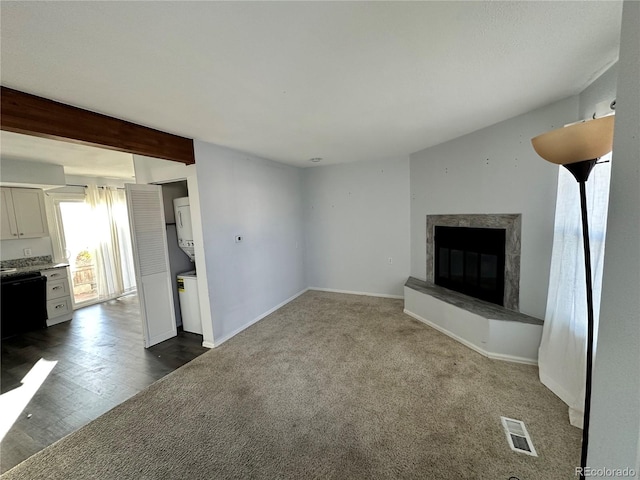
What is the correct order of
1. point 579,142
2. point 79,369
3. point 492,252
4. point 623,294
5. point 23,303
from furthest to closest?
point 23,303
point 492,252
point 79,369
point 579,142
point 623,294

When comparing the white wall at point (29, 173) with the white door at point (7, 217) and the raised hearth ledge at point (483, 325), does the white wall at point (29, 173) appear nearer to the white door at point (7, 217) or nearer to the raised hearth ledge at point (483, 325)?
the white door at point (7, 217)

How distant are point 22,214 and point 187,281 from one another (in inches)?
118

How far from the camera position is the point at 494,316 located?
2619 mm

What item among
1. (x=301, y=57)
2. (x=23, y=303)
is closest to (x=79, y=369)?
(x=23, y=303)

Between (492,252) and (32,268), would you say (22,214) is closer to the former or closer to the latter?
(32,268)

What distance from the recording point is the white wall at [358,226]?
14.2ft

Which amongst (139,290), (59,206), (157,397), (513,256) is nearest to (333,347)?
(157,397)

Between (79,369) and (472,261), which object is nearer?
(79,369)

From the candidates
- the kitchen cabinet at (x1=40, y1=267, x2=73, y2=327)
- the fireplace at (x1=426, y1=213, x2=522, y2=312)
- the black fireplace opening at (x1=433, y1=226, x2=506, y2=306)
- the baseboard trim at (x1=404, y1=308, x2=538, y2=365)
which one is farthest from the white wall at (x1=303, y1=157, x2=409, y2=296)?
the kitchen cabinet at (x1=40, y1=267, x2=73, y2=327)

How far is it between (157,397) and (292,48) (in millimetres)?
2887

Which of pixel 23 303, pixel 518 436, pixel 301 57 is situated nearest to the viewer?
pixel 301 57

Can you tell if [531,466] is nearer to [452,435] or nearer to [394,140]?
[452,435]

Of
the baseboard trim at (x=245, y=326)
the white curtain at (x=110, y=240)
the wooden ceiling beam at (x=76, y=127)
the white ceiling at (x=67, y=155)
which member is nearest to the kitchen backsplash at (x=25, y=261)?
the white curtain at (x=110, y=240)

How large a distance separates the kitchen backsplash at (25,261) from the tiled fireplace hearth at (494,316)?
630cm
